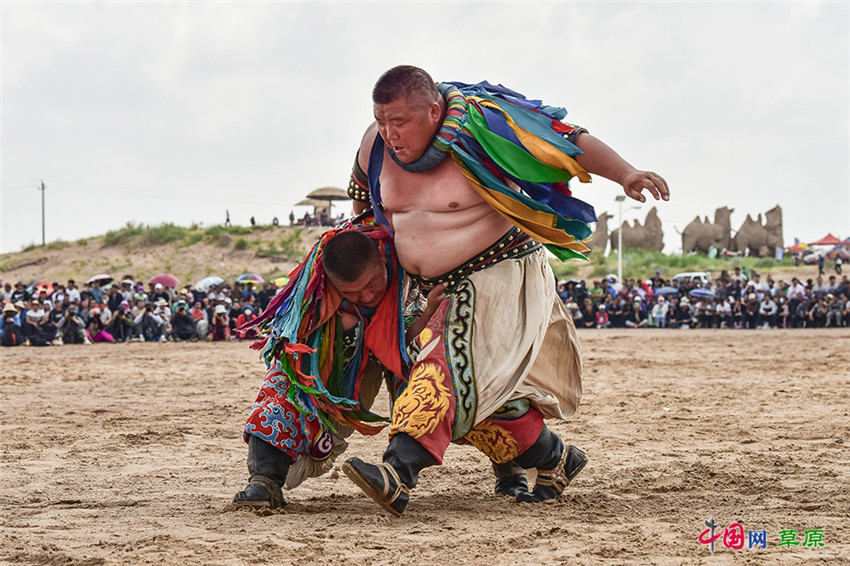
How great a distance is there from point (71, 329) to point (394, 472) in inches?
670

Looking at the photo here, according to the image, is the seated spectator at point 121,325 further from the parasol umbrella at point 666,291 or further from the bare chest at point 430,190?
the bare chest at point 430,190

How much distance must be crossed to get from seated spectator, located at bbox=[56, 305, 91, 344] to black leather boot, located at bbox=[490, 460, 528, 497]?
1616 centimetres

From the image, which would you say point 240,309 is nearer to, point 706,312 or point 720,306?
point 706,312

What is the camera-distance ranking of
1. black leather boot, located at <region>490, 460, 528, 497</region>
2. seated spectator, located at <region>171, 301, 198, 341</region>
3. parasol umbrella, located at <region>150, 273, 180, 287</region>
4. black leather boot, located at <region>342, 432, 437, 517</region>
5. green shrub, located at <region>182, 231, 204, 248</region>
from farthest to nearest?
green shrub, located at <region>182, 231, 204, 248</region> < parasol umbrella, located at <region>150, 273, 180, 287</region> < seated spectator, located at <region>171, 301, 198, 341</region> < black leather boot, located at <region>490, 460, 528, 497</region> < black leather boot, located at <region>342, 432, 437, 517</region>

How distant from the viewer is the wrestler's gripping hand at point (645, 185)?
3486 mm

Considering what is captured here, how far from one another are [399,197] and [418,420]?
978 mm

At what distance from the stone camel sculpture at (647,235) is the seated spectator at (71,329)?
128ft

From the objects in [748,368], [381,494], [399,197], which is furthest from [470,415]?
[748,368]

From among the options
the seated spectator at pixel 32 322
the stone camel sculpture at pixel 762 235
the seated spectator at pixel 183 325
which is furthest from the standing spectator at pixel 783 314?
the stone camel sculpture at pixel 762 235

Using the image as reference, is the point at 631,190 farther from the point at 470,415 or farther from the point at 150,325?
the point at 150,325

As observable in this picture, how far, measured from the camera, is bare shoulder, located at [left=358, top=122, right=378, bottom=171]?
4090 mm

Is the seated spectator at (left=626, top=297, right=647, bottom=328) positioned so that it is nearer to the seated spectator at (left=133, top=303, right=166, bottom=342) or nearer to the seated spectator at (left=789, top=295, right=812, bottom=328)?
the seated spectator at (left=789, top=295, right=812, bottom=328)

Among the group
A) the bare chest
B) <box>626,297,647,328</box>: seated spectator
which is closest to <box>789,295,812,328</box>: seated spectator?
<box>626,297,647,328</box>: seated spectator

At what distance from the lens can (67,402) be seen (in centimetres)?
849
